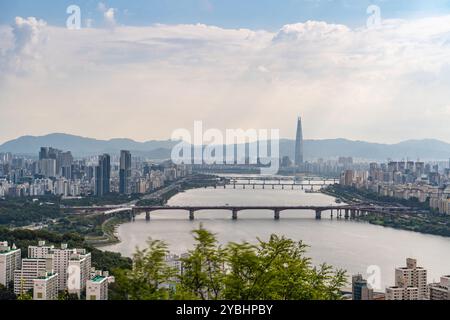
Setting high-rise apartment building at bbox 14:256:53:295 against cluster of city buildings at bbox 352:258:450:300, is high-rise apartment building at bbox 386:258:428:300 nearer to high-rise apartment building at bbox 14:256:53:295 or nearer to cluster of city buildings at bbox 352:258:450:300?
cluster of city buildings at bbox 352:258:450:300

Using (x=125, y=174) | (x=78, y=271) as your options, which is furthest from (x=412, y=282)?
(x=125, y=174)

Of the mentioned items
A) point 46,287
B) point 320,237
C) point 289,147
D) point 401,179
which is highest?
point 289,147

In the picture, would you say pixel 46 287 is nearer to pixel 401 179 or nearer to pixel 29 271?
pixel 29 271

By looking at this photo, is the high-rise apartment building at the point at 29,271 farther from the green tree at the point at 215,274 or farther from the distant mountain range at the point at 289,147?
the distant mountain range at the point at 289,147

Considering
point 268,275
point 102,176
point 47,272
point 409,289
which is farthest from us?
point 102,176

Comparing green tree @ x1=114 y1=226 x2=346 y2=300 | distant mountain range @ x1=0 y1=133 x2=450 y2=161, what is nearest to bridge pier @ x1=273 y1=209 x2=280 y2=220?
distant mountain range @ x1=0 y1=133 x2=450 y2=161

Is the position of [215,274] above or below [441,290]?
above

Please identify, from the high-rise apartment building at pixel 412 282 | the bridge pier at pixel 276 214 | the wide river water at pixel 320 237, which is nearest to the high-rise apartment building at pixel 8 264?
the wide river water at pixel 320 237

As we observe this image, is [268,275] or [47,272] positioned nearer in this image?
[268,275]
